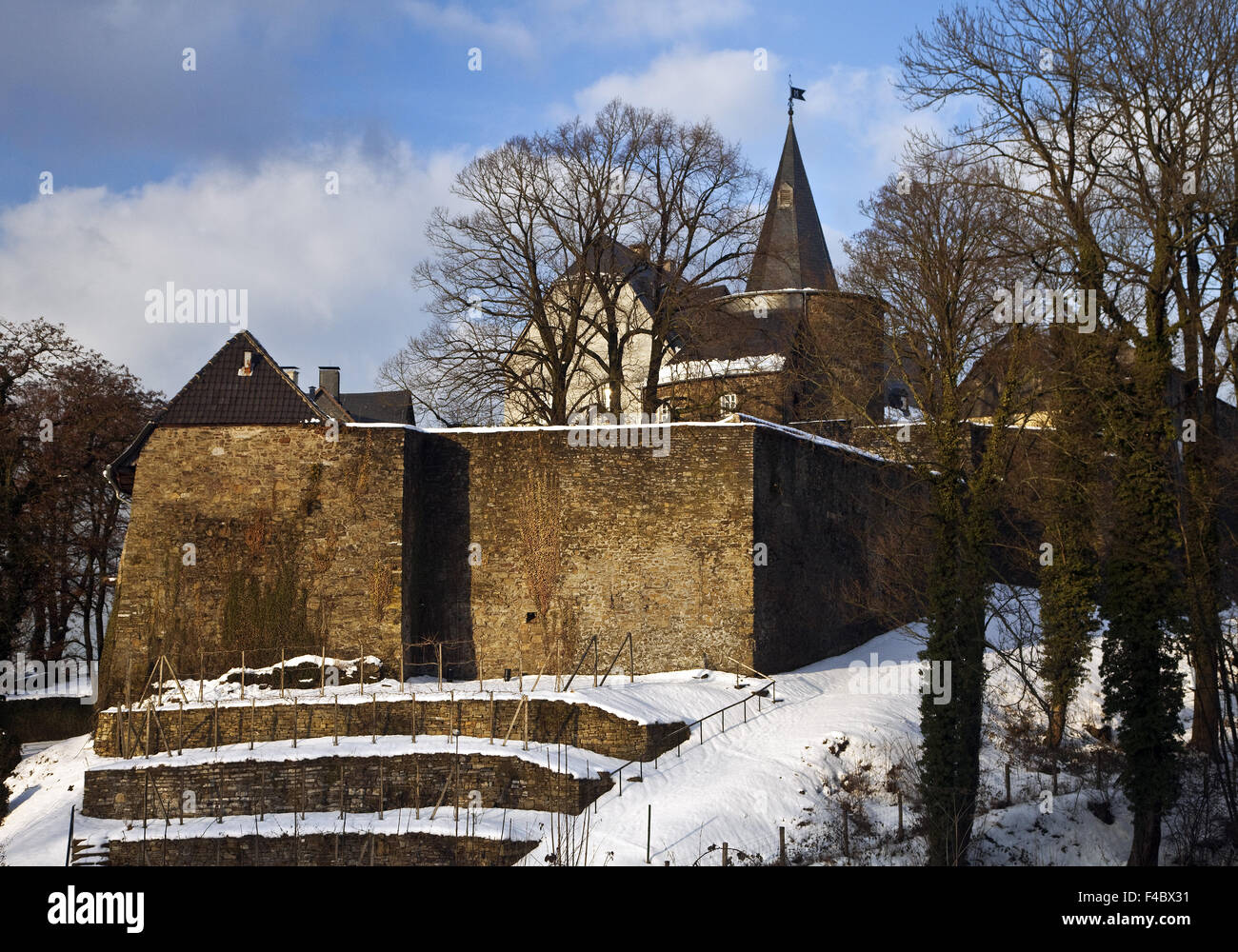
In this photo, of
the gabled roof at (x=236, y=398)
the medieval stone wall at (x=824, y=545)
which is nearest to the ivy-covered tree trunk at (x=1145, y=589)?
the medieval stone wall at (x=824, y=545)

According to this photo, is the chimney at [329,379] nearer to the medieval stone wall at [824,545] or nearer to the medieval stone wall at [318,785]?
the medieval stone wall at [824,545]

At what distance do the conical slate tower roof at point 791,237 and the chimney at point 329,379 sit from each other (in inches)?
691

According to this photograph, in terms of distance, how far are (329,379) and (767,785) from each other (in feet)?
110

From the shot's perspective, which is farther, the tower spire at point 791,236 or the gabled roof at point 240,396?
the tower spire at point 791,236

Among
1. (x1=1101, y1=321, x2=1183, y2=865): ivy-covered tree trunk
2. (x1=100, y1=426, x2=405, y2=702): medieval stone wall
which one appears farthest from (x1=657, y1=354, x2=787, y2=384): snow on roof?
(x1=1101, y1=321, x2=1183, y2=865): ivy-covered tree trunk

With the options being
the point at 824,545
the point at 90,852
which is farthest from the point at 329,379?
the point at 90,852

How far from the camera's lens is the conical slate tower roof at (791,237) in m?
39.1

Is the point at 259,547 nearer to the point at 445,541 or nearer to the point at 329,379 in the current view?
the point at 445,541

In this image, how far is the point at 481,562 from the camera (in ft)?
75.2

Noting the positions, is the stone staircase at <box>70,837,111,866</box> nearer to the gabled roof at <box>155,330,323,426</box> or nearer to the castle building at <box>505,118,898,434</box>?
the gabled roof at <box>155,330,323,426</box>

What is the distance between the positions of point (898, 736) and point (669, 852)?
5.25 metres

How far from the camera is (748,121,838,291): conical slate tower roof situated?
128ft
